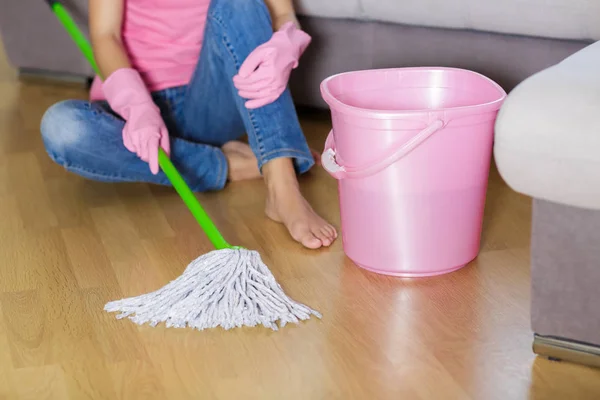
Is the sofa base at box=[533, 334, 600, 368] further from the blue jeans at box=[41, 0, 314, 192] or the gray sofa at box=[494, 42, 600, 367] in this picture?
the blue jeans at box=[41, 0, 314, 192]

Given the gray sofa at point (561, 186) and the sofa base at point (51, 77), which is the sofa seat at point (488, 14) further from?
the sofa base at point (51, 77)

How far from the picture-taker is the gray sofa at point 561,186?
38.5 inches

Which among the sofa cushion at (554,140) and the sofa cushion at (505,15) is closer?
the sofa cushion at (554,140)

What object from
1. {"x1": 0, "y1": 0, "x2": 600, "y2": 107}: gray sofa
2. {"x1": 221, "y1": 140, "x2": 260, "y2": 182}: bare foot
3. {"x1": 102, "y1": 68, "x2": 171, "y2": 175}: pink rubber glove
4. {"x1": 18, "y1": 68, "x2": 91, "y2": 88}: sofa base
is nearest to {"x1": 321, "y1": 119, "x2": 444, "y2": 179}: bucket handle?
{"x1": 102, "y1": 68, "x2": 171, "y2": 175}: pink rubber glove

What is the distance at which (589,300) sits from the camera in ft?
3.52

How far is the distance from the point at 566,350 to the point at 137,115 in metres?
0.82

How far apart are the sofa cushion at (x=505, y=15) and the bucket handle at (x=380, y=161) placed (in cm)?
53

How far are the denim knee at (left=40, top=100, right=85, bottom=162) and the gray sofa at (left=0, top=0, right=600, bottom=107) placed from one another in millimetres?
584

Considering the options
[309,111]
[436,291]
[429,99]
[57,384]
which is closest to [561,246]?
[436,291]

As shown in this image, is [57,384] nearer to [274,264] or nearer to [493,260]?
[274,264]

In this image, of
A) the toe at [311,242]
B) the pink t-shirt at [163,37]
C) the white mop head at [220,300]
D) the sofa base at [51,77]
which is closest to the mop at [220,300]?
the white mop head at [220,300]

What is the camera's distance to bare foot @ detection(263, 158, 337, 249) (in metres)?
1.53

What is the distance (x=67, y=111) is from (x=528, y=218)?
2.88ft

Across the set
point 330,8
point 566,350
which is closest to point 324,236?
point 566,350
